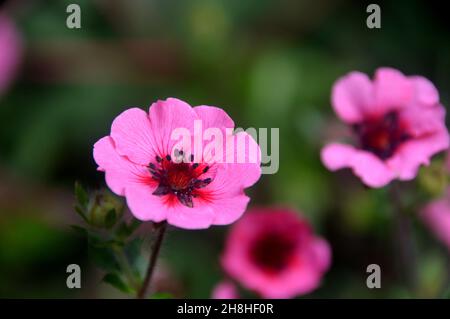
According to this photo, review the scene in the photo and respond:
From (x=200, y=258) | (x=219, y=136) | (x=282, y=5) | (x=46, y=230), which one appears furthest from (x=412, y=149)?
(x=282, y=5)

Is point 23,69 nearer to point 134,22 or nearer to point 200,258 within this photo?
point 134,22

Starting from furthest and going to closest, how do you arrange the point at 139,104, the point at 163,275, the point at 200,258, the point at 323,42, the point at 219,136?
1. the point at 323,42
2. the point at 139,104
3. the point at 200,258
4. the point at 163,275
5. the point at 219,136

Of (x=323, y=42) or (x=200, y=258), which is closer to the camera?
(x=200, y=258)

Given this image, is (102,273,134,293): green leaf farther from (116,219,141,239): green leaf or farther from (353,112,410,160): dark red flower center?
(353,112,410,160): dark red flower center

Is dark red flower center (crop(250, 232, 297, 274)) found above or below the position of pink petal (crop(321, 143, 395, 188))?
below

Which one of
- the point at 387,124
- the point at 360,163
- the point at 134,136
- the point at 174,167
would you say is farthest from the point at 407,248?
the point at 134,136

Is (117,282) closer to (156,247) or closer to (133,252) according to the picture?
(133,252)

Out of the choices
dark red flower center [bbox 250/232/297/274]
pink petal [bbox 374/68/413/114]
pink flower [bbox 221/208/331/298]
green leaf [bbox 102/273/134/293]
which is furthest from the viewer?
dark red flower center [bbox 250/232/297/274]

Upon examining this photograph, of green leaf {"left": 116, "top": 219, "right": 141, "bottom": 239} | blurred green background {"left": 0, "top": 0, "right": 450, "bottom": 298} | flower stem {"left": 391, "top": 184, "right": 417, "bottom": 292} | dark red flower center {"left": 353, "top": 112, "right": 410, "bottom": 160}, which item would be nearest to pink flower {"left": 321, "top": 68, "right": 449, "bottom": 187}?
dark red flower center {"left": 353, "top": 112, "right": 410, "bottom": 160}
